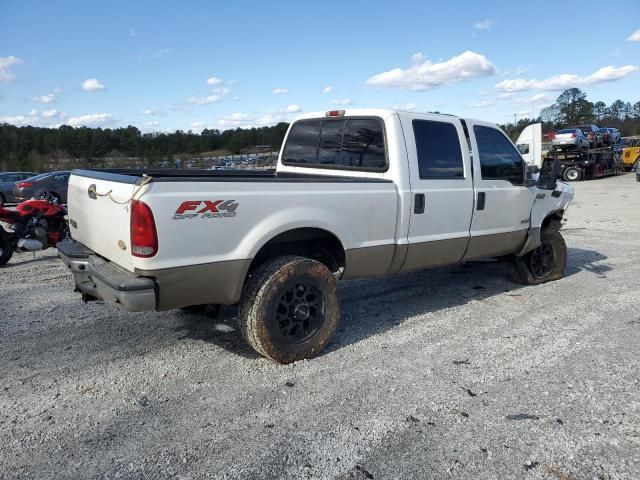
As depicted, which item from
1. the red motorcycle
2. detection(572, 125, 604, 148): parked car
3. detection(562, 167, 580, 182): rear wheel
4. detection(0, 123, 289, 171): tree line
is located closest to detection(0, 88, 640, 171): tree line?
detection(0, 123, 289, 171): tree line

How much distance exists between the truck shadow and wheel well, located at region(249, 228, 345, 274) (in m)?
0.73

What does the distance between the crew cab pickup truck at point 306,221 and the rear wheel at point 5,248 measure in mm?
4033

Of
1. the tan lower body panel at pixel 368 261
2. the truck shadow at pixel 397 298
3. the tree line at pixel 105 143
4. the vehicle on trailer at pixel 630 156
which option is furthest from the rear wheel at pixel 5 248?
the vehicle on trailer at pixel 630 156

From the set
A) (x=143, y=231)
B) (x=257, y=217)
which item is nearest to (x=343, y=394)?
(x=257, y=217)

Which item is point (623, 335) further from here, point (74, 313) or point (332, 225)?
A: point (74, 313)

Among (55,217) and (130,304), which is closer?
(130,304)

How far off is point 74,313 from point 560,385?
4.51 m

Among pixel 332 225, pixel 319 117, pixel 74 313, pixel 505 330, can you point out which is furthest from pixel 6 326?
pixel 505 330

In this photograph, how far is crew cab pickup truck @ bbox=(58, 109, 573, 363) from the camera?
3.27 metres

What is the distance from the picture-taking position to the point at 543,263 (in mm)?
6406

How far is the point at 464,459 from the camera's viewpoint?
2.70 m

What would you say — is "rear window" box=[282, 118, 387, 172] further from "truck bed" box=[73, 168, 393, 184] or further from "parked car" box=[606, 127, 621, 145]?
"parked car" box=[606, 127, 621, 145]

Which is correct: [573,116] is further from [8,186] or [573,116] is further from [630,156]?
[8,186]

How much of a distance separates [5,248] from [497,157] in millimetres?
7145
